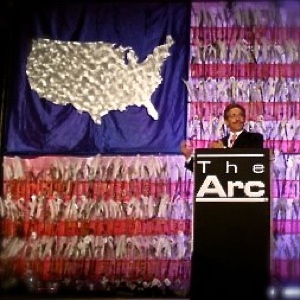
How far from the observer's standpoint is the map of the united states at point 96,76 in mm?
4570

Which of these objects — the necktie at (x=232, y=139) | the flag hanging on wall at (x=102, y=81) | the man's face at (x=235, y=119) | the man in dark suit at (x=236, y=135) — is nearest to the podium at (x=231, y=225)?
the man in dark suit at (x=236, y=135)

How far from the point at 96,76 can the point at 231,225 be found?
1894 millimetres

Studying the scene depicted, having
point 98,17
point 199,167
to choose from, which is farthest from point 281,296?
point 98,17

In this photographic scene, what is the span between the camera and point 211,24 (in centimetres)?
457

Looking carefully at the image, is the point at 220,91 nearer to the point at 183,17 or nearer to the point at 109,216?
the point at 183,17

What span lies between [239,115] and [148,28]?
3.20 feet

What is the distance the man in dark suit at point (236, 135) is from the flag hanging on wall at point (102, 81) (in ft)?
1.16

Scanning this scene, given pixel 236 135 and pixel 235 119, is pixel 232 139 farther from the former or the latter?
pixel 235 119

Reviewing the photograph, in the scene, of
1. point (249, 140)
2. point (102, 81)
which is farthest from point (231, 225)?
point (102, 81)

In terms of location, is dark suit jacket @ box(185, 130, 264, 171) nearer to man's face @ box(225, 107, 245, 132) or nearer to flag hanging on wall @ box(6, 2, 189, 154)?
man's face @ box(225, 107, 245, 132)

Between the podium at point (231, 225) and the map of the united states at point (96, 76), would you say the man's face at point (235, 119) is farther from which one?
the podium at point (231, 225)

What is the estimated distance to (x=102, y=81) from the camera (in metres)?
4.61

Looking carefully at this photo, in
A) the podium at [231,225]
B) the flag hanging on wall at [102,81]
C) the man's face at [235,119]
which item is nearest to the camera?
the podium at [231,225]

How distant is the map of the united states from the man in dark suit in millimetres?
553
